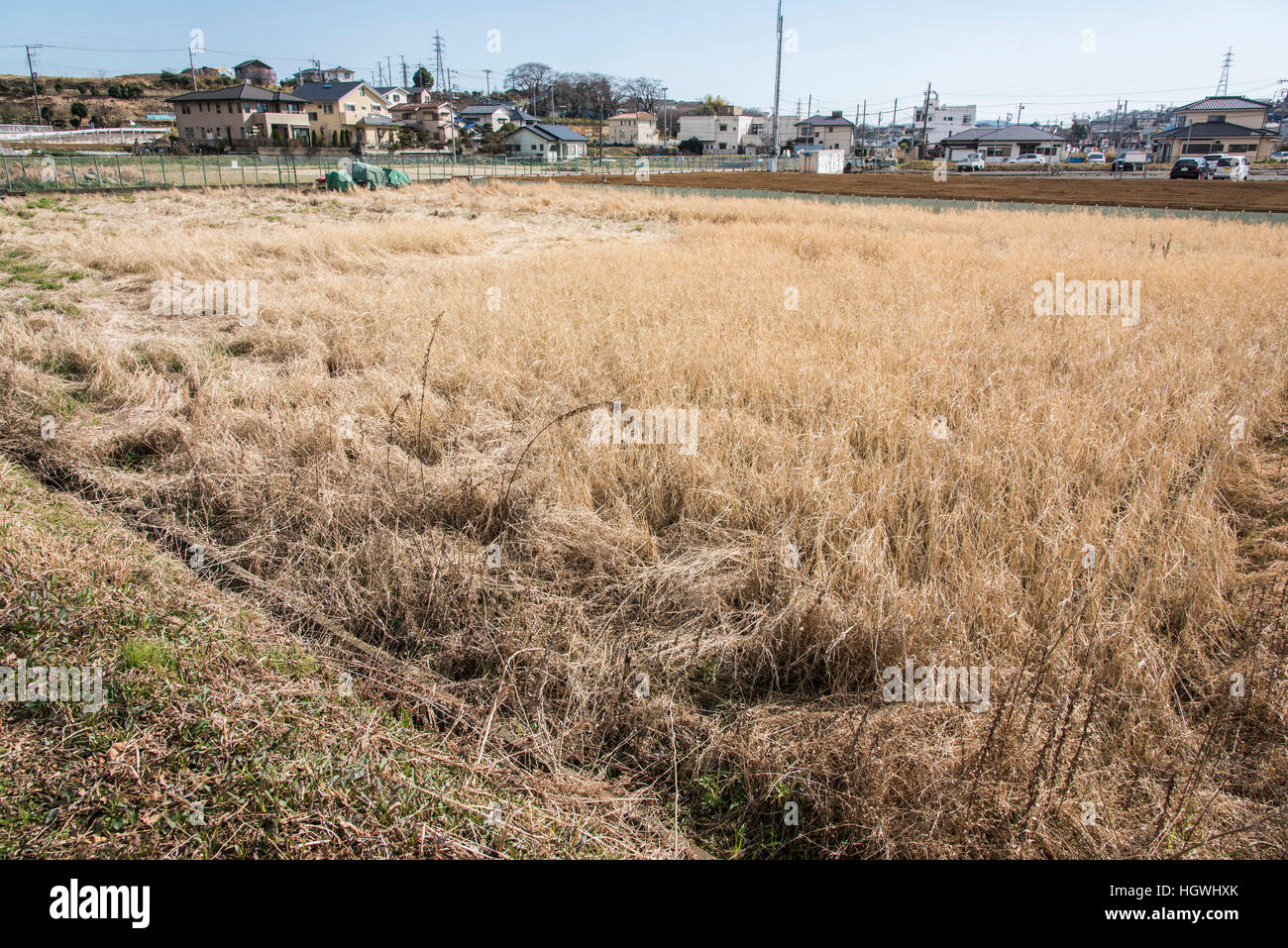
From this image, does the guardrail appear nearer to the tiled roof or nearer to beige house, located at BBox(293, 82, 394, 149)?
beige house, located at BBox(293, 82, 394, 149)

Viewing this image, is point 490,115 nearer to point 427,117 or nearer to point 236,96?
point 427,117

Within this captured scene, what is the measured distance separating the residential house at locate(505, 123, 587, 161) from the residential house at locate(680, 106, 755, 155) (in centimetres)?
3398

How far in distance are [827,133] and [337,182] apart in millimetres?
92572

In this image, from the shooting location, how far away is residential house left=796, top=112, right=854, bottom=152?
348 feet

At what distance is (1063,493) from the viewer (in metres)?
5.20

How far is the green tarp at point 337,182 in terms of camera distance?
120 ft

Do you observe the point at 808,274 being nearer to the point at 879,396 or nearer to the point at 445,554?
the point at 879,396

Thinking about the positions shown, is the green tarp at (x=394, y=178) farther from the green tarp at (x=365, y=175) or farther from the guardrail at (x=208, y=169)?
the guardrail at (x=208, y=169)

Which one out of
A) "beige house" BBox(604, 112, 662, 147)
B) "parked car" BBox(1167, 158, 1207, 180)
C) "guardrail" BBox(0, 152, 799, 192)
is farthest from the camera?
"beige house" BBox(604, 112, 662, 147)

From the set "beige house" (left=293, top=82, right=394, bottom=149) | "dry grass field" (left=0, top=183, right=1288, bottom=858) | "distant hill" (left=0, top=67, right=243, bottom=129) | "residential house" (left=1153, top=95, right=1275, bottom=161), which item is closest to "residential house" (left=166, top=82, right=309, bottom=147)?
"beige house" (left=293, top=82, right=394, bottom=149)

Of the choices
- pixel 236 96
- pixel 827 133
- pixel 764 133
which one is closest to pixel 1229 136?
pixel 827 133

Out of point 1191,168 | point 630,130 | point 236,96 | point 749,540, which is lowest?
point 749,540

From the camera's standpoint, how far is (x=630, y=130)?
4648 inches

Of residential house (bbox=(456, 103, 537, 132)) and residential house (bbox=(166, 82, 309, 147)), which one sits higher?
residential house (bbox=(456, 103, 537, 132))
